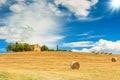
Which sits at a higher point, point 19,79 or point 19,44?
point 19,44

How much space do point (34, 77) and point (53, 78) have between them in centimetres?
189

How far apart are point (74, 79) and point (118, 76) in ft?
19.2

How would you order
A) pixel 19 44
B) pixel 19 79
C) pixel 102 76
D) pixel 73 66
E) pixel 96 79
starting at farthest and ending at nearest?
1. pixel 19 44
2. pixel 73 66
3. pixel 102 76
4. pixel 96 79
5. pixel 19 79

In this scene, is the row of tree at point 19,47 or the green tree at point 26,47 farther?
the green tree at point 26,47

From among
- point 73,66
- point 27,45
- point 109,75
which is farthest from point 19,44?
point 109,75

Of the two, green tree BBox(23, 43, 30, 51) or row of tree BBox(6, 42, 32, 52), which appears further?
green tree BBox(23, 43, 30, 51)

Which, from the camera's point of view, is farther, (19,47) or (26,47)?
(26,47)

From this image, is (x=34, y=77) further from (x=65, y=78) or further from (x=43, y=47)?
(x=43, y=47)

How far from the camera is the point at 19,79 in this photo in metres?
28.3

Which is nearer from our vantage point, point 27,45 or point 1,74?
point 1,74

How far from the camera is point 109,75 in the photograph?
33.3 metres

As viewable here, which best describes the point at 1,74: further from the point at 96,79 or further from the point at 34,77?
the point at 96,79

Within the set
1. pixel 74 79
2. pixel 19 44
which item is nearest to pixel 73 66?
pixel 74 79

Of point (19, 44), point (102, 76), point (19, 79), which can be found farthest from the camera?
point (19, 44)
